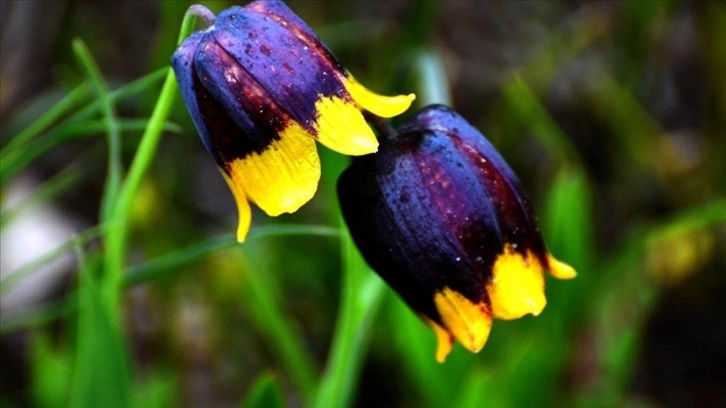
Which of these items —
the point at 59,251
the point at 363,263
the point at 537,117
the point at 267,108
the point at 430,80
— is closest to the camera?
the point at 267,108

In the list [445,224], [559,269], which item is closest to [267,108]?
[445,224]

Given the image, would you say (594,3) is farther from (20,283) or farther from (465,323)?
(465,323)

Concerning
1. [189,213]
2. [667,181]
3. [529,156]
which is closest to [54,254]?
[189,213]

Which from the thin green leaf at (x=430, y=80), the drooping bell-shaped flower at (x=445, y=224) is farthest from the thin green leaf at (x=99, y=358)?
the thin green leaf at (x=430, y=80)

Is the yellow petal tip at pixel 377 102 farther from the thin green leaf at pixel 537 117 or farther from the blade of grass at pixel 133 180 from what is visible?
the thin green leaf at pixel 537 117

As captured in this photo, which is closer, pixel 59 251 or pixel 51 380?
pixel 59 251

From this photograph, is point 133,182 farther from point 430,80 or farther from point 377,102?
point 430,80
